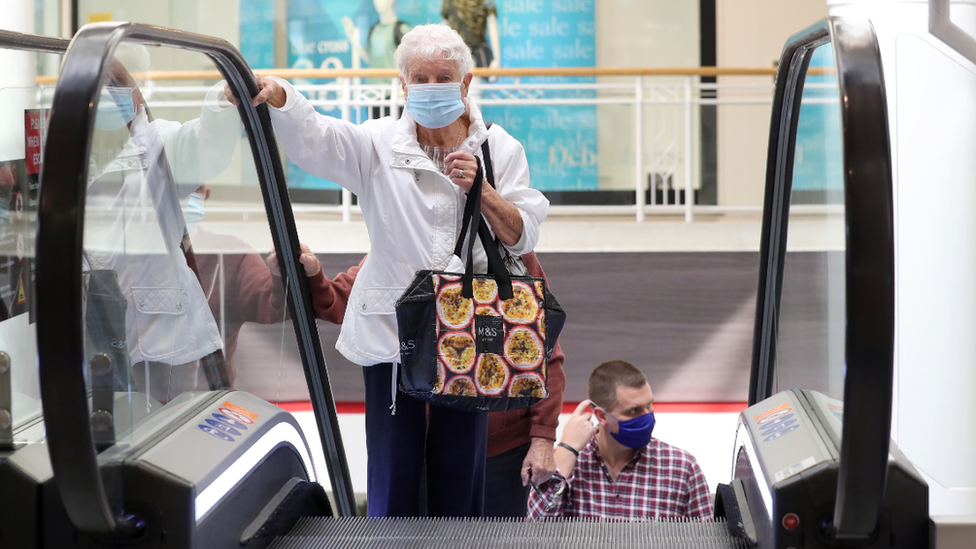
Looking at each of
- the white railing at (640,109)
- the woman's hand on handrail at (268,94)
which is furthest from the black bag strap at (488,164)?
the white railing at (640,109)

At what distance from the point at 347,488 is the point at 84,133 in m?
1.90

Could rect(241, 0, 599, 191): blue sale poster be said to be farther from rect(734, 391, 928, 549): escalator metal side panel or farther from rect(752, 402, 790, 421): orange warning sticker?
rect(734, 391, 928, 549): escalator metal side panel

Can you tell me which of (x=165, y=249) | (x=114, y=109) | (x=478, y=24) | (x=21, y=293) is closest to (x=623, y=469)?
(x=165, y=249)

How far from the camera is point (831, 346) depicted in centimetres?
183

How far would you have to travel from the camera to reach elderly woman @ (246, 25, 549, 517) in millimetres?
2367

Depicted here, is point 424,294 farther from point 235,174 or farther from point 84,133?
point 84,133

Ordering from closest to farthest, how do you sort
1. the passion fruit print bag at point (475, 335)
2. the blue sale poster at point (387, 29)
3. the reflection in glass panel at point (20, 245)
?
the reflection in glass panel at point (20, 245), the passion fruit print bag at point (475, 335), the blue sale poster at point (387, 29)

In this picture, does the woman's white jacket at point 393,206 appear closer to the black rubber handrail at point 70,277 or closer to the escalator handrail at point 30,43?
the escalator handrail at point 30,43

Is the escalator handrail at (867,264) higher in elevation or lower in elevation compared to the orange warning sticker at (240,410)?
higher

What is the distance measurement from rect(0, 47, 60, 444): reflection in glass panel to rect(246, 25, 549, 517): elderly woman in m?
0.55

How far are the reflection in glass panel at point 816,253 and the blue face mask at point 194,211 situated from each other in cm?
143

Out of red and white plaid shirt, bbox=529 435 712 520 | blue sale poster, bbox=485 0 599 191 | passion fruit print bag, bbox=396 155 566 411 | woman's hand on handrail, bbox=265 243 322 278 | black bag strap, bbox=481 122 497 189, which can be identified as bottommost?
red and white plaid shirt, bbox=529 435 712 520

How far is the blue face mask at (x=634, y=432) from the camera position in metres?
3.40

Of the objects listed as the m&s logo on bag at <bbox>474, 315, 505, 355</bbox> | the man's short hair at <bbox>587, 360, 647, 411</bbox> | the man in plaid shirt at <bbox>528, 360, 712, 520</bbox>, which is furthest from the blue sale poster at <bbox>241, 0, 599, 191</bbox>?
the m&s logo on bag at <bbox>474, 315, 505, 355</bbox>
